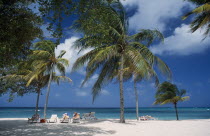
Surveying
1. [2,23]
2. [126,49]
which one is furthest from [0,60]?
[126,49]

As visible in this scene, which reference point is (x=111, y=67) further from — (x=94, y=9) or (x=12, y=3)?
(x=12, y=3)

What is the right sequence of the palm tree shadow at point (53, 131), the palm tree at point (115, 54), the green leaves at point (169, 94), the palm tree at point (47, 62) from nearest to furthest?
the palm tree shadow at point (53, 131), the palm tree at point (115, 54), the palm tree at point (47, 62), the green leaves at point (169, 94)

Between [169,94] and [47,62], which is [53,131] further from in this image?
[169,94]

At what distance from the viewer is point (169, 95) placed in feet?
66.0

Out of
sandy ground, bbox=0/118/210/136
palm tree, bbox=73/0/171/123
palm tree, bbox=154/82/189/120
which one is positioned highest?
palm tree, bbox=73/0/171/123

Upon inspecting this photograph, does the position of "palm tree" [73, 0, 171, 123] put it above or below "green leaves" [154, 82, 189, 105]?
above

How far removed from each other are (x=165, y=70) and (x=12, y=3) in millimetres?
9021

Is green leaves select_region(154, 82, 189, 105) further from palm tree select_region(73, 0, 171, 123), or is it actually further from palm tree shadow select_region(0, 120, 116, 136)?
palm tree shadow select_region(0, 120, 116, 136)

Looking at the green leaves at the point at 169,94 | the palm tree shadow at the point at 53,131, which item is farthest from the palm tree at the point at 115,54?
the green leaves at the point at 169,94

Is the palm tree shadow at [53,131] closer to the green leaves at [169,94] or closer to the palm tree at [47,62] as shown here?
the palm tree at [47,62]

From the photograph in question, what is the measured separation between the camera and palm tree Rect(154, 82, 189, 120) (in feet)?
65.0

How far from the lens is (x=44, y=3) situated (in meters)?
5.82

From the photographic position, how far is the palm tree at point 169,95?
19.8 meters

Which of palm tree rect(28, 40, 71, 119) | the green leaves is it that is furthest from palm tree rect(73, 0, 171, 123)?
the green leaves
